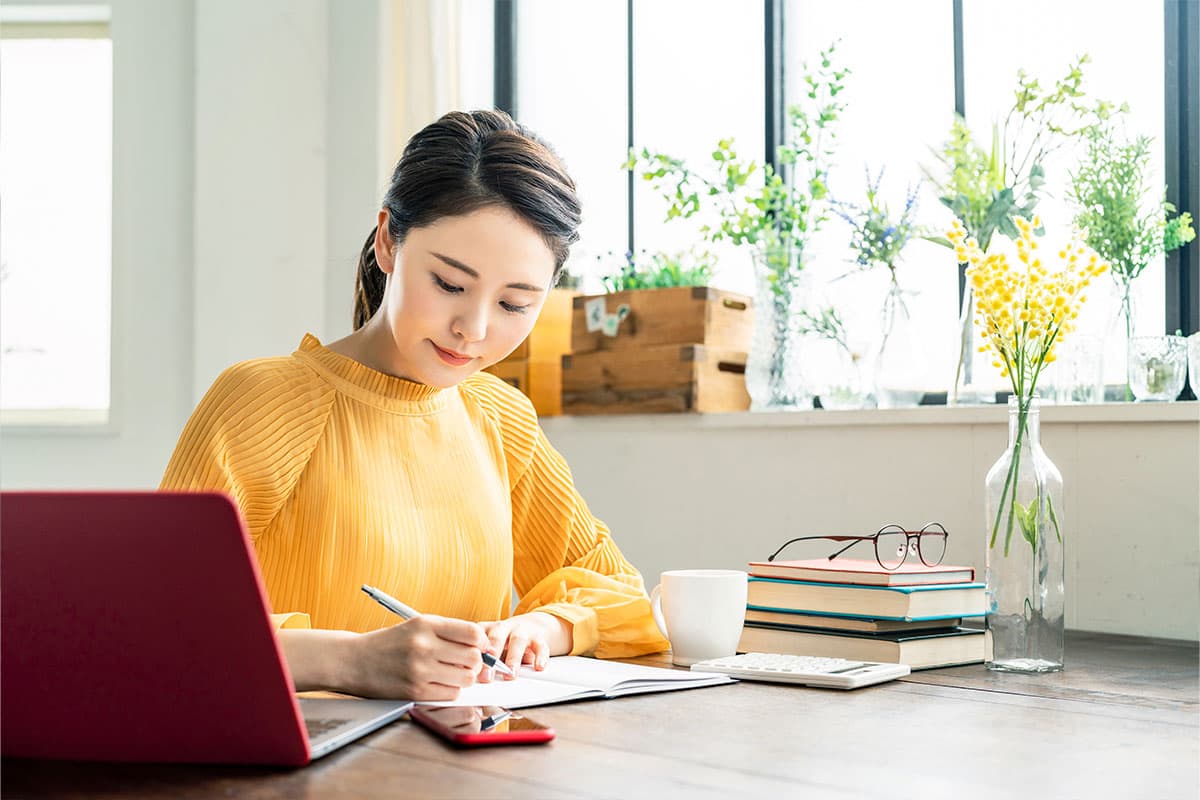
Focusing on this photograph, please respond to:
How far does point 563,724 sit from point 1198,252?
1729 millimetres

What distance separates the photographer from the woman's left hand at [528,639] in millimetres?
1261

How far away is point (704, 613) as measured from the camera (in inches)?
53.9

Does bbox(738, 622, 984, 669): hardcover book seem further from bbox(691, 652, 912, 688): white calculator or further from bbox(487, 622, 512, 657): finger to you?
bbox(487, 622, 512, 657): finger

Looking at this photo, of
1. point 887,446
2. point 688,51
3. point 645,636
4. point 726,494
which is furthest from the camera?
point 688,51

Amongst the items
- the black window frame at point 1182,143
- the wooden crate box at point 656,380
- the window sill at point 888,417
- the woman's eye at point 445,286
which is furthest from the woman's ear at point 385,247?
the black window frame at point 1182,143

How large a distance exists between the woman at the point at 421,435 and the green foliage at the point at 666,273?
1198 mm

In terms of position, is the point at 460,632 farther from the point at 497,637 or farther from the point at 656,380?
the point at 656,380

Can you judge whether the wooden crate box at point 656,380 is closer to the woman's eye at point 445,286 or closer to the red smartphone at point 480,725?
the woman's eye at point 445,286

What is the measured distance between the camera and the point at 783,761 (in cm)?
88

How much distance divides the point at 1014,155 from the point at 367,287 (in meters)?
1.34

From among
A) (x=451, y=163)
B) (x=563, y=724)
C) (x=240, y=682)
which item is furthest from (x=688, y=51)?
(x=240, y=682)

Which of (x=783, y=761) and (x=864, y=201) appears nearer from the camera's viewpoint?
(x=783, y=761)

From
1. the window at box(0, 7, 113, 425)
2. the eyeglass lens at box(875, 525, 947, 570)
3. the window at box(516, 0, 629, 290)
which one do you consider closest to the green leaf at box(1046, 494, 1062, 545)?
the eyeglass lens at box(875, 525, 947, 570)

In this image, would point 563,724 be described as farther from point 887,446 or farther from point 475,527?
point 887,446
